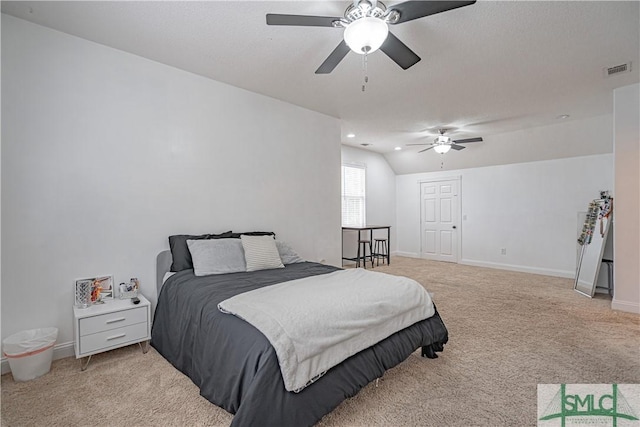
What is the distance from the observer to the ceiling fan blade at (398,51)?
206cm

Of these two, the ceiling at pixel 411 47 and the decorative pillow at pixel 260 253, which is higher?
the ceiling at pixel 411 47

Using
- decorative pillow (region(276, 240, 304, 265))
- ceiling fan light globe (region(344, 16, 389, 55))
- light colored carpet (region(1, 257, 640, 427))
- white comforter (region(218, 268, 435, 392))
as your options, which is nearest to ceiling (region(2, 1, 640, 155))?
ceiling fan light globe (region(344, 16, 389, 55))

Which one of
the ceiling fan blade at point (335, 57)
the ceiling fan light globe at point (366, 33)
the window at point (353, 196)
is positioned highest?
the ceiling fan blade at point (335, 57)

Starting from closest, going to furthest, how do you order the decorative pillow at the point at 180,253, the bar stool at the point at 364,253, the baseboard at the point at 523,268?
the decorative pillow at the point at 180,253, the baseboard at the point at 523,268, the bar stool at the point at 364,253

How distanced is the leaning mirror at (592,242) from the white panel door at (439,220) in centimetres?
247

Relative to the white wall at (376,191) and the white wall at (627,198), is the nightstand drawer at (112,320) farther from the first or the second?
the white wall at (627,198)

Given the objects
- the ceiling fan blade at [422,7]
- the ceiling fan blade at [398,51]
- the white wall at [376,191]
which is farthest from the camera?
the white wall at [376,191]

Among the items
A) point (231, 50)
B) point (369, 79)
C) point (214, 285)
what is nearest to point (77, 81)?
point (231, 50)

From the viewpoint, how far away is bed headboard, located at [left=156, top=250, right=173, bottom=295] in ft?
9.93

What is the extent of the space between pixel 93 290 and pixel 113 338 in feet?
1.64

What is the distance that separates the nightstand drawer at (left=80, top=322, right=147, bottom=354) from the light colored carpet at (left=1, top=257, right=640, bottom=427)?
16 centimetres

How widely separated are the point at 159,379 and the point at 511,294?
4618 mm

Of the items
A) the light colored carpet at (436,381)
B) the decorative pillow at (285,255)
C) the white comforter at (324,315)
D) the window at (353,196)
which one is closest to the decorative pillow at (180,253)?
the light colored carpet at (436,381)

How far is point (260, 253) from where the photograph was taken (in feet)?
10.2
